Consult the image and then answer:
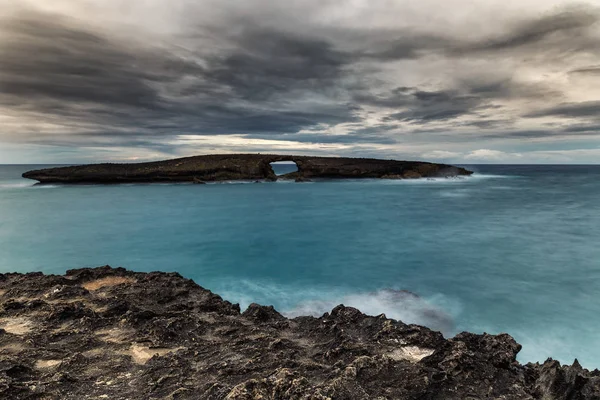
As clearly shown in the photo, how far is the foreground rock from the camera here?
4016 mm

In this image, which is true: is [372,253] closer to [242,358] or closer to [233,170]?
[242,358]

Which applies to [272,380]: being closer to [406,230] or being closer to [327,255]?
[327,255]

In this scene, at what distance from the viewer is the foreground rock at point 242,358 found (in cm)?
402

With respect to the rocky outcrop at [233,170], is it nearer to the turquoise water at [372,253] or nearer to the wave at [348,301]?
the turquoise water at [372,253]

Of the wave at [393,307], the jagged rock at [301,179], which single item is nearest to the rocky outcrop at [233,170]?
the jagged rock at [301,179]

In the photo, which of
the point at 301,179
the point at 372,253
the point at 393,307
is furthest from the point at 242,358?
the point at 301,179

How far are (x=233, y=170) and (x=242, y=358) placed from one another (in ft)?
200

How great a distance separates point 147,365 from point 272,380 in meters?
1.97

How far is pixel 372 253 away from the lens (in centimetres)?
1909

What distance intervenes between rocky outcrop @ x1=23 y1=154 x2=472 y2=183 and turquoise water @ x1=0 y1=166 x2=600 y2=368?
2165cm

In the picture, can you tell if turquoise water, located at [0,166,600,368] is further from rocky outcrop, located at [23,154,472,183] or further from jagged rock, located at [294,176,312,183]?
jagged rock, located at [294,176,312,183]

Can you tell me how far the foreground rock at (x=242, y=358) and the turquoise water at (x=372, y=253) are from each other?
5280mm

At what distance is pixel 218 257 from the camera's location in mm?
18406

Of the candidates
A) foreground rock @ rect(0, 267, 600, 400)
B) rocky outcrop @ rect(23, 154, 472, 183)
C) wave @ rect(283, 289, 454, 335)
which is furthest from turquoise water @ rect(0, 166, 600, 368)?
rocky outcrop @ rect(23, 154, 472, 183)
